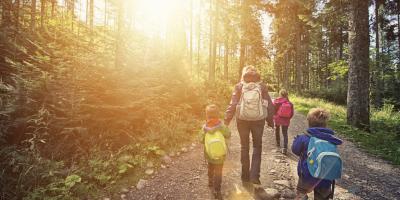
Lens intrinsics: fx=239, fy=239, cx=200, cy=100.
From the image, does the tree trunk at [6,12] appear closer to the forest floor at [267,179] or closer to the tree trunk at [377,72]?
the forest floor at [267,179]

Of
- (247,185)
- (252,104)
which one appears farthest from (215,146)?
(247,185)

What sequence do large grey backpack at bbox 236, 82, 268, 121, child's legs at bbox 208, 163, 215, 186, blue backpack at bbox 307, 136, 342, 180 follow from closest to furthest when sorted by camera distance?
blue backpack at bbox 307, 136, 342, 180, large grey backpack at bbox 236, 82, 268, 121, child's legs at bbox 208, 163, 215, 186

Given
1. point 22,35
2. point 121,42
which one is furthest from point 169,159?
point 22,35

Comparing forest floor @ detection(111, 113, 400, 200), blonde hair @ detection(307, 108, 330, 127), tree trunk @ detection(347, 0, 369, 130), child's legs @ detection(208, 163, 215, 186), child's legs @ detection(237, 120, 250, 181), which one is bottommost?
forest floor @ detection(111, 113, 400, 200)

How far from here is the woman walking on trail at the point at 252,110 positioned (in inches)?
191

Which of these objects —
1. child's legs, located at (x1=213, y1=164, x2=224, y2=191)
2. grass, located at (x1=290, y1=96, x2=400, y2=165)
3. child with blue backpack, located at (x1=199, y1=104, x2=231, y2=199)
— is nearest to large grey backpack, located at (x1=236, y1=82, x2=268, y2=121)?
child with blue backpack, located at (x1=199, y1=104, x2=231, y2=199)

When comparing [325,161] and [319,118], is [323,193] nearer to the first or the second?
[325,161]

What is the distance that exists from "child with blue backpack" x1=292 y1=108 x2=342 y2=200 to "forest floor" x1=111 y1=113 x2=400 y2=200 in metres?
1.15

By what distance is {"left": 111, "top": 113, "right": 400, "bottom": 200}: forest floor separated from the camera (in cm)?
496

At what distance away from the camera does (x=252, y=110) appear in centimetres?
484

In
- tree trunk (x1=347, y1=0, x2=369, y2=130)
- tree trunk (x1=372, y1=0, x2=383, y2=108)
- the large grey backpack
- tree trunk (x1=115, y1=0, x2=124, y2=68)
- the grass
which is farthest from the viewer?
tree trunk (x1=372, y1=0, x2=383, y2=108)

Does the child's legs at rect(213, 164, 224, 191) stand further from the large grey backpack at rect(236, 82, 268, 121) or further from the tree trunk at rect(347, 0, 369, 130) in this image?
the tree trunk at rect(347, 0, 369, 130)

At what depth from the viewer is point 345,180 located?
18.4ft

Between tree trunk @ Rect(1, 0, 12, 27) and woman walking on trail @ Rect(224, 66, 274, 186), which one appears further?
tree trunk @ Rect(1, 0, 12, 27)
